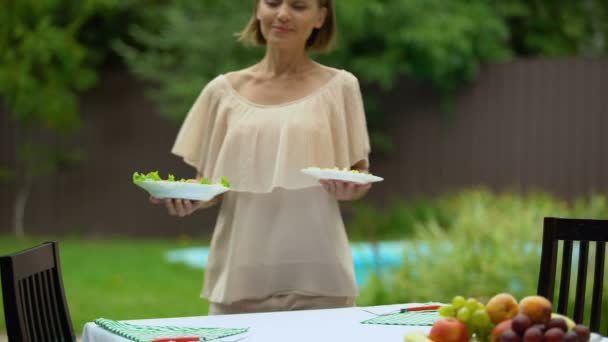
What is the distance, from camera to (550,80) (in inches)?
403

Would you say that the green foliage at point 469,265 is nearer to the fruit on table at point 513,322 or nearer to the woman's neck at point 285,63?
the woman's neck at point 285,63

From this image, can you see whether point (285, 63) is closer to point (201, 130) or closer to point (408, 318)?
point (201, 130)

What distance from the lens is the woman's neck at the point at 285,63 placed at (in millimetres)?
2791

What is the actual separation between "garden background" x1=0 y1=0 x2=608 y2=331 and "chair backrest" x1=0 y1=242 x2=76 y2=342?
6433mm

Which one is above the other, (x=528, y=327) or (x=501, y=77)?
(x=501, y=77)

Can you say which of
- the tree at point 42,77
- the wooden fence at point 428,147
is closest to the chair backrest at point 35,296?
the tree at point 42,77

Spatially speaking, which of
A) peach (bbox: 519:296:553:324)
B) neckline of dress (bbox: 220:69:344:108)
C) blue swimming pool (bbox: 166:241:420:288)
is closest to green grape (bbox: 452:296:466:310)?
peach (bbox: 519:296:553:324)

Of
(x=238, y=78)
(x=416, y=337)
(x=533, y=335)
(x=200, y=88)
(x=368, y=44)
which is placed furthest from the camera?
(x=368, y=44)

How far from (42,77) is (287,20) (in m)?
7.80

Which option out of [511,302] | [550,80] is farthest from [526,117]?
[511,302]

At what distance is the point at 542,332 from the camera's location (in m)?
1.74

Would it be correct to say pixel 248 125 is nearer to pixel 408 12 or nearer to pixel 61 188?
pixel 408 12

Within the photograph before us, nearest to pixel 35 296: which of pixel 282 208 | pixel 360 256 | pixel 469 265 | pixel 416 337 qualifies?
pixel 282 208

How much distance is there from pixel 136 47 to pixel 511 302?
10.1 metres
